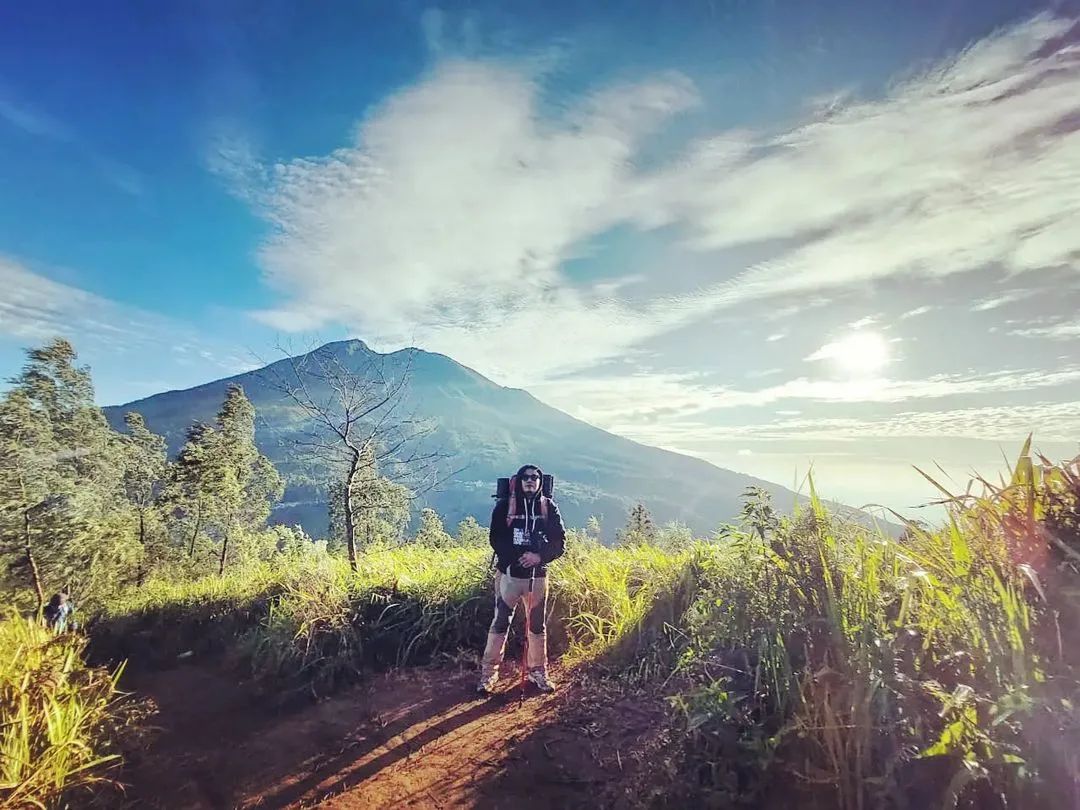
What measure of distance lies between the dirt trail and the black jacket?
111cm

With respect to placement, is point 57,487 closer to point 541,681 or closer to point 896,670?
point 541,681

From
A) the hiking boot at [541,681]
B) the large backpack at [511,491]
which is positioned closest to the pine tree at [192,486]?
the large backpack at [511,491]

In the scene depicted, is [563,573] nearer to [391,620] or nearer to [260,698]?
[391,620]

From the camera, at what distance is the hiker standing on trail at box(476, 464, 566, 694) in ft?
17.2

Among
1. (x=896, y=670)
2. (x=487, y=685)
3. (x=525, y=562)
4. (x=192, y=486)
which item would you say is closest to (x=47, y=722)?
(x=487, y=685)

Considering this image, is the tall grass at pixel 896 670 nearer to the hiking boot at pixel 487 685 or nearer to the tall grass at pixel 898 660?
the tall grass at pixel 898 660

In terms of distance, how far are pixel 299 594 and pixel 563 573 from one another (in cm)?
324

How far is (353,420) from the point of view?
915 cm

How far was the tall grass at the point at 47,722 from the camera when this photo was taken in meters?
3.35

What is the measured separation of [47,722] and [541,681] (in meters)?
3.49

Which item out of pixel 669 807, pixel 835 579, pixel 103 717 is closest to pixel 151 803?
pixel 103 717

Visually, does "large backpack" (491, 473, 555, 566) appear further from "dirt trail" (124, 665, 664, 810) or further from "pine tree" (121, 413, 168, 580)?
"pine tree" (121, 413, 168, 580)

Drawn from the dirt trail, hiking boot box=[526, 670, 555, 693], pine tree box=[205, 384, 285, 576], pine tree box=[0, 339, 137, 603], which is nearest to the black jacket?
hiking boot box=[526, 670, 555, 693]

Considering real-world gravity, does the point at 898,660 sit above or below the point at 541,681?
above
